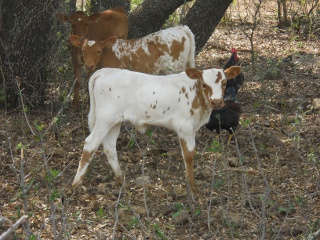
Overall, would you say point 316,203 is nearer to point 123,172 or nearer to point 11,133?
point 123,172

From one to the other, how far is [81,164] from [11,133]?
6.45ft

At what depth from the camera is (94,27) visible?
977 cm

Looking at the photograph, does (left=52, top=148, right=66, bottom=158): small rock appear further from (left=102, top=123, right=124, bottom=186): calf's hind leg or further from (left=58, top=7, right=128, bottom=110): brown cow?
(left=58, top=7, right=128, bottom=110): brown cow

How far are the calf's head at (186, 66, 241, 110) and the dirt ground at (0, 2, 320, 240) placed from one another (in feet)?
1.31

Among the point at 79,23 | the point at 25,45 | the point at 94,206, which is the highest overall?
the point at 79,23

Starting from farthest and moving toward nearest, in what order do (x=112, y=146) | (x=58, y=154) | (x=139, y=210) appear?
(x=58, y=154), (x=112, y=146), (x=139, y=210)

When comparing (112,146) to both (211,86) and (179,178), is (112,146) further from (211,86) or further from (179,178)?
(211,86)

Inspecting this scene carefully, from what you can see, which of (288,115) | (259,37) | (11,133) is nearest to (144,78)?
(11,133)

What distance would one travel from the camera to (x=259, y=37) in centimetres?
1412

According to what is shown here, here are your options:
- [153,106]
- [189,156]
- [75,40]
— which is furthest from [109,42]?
[189,156]

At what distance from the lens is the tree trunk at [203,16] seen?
401 inches

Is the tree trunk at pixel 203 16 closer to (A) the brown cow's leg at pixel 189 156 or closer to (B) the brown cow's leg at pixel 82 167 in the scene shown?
(A) the brown cow's leg at pixel 189 156

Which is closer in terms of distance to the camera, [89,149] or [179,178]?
[89,149]

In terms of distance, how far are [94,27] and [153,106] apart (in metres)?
2.87
